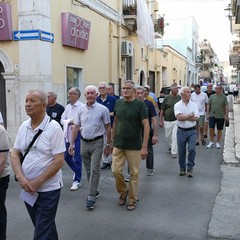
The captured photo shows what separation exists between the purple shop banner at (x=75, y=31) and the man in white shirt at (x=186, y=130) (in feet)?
18.8

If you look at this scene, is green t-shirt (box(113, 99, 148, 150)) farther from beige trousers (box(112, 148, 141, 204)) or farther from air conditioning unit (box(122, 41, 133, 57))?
air conditioning unit (box(122, 41, 133, 57))

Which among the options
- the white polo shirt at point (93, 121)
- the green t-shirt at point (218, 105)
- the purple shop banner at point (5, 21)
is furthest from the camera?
the purple shop banner at point (5, 21)

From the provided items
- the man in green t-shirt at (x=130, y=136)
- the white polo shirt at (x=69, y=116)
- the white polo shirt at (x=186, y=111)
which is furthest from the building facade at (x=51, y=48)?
the man in green t-shirt at (x=130, y=136)

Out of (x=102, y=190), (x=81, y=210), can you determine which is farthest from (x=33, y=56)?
(x=81, y=210)

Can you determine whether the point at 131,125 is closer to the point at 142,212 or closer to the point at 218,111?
the point at 142,212

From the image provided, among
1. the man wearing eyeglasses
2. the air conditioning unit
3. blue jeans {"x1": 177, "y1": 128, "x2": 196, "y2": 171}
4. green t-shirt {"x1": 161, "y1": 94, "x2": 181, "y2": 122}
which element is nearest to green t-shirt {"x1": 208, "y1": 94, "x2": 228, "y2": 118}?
green t-shirt {"x1": 161, "y1": 94, "x2": 181, "y2": 122}

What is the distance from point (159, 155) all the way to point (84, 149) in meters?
4.07

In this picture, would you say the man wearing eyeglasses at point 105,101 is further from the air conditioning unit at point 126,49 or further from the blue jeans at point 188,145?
the air conditioning unit at point 126,49

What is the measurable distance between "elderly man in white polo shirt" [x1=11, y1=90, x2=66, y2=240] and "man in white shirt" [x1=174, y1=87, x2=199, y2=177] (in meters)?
4.13

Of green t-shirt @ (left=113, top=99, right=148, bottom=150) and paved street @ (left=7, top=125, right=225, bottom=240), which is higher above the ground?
green t-shirt @ (left=113, top=99, right=148, bottom=150)

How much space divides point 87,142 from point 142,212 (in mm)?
1310

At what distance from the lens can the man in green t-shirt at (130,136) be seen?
17.2ft

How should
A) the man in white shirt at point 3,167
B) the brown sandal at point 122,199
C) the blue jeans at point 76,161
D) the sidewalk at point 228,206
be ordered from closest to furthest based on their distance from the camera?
the man in white shirt at point 3,167 → the sidewalk at point 228,206 → the brown sandal at point 122,199 → the blue jeans at point 76,161

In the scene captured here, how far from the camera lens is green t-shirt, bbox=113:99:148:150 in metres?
5.23
